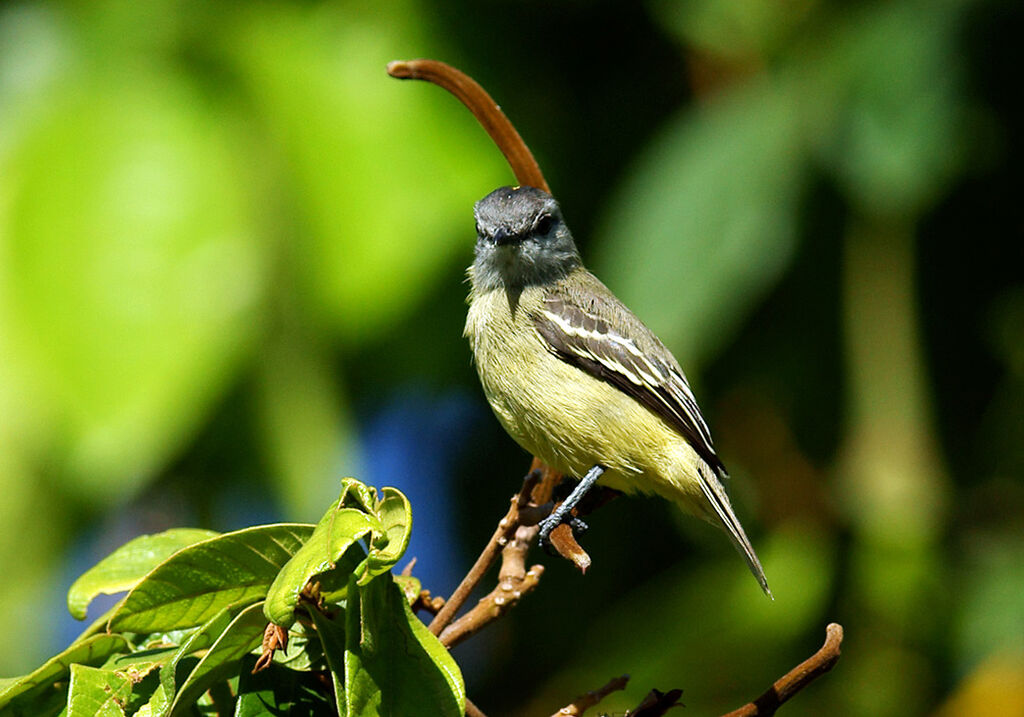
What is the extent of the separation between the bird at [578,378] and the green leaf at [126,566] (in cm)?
97

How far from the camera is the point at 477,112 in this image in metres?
2.11

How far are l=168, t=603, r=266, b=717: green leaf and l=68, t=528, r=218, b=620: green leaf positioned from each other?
0.36 metres

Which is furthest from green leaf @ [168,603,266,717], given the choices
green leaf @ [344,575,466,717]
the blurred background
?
the blurred background

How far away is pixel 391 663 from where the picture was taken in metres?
1.39

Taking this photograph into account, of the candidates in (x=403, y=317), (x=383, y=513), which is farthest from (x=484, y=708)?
(x=383, y=513)

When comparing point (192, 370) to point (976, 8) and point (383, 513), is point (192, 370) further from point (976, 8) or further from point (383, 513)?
point (976, 8)

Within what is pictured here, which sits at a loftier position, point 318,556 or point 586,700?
point 318,556

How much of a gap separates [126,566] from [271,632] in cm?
50

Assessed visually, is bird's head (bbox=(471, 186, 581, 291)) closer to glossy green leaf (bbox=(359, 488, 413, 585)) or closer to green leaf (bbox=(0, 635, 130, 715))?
glossy green leaf (bbox=(359, 488, 413, 585))

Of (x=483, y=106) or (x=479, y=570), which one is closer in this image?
(x=479, y=570)

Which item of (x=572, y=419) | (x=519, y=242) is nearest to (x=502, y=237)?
(x=519, y=242)

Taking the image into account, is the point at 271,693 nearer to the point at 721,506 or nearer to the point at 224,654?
the point at 224,654

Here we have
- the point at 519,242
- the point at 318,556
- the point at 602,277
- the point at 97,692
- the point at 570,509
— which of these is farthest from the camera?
the point at 602,277

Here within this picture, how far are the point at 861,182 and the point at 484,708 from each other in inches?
88.3
